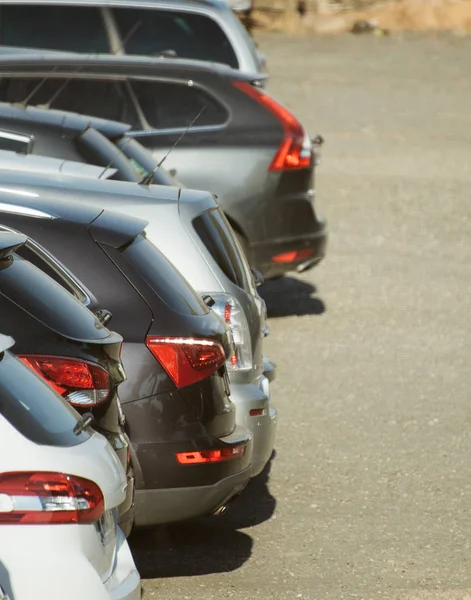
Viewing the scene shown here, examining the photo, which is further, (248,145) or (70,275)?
(248,145)

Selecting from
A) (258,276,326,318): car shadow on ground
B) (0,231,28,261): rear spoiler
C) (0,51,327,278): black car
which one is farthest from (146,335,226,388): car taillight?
(258,276,326,318): car shadow on ground

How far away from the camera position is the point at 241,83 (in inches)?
462

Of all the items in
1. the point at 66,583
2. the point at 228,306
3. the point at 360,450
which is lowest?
the point at 360,450

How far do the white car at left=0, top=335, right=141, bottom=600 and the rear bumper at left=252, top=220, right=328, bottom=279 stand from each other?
7.26 meters

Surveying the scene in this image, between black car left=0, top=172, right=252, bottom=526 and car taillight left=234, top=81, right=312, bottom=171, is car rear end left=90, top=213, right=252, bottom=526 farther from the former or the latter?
car taillight left=234, top=81, right=312, bottom=171

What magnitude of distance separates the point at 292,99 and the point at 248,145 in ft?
46.3

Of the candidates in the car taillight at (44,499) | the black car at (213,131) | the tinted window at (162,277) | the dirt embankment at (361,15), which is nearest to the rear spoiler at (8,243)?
the car taillight at (44,499)

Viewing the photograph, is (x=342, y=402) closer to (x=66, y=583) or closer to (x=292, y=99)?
(x=66, y=583)

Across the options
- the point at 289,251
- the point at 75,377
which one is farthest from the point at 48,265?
the point at 289,251

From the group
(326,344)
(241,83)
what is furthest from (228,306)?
(241,83)

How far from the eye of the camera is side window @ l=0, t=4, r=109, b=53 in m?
14.0

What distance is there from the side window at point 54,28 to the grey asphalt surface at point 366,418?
118 inches

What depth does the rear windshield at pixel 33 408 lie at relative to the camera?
12.8 feet

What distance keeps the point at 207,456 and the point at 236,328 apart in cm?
104
